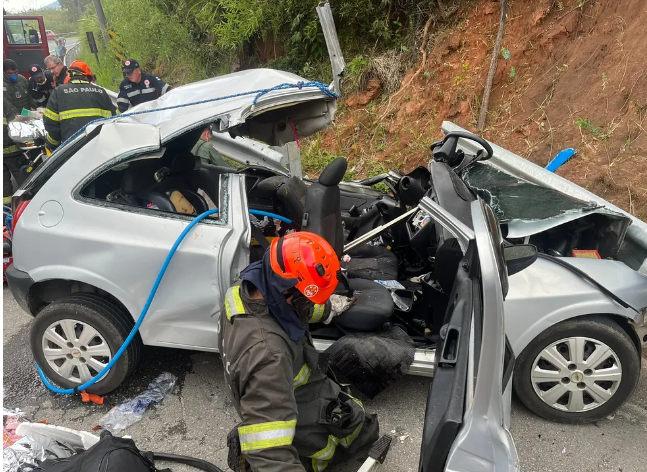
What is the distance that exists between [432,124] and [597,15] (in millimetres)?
2224

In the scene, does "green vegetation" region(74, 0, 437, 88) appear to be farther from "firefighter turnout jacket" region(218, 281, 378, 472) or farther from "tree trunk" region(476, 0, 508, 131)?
"firefighter turnout jacket" region(218, 281, 378, 472)

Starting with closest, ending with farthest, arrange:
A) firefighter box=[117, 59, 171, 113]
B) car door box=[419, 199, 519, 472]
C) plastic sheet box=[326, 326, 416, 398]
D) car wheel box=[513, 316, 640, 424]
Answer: car door box=[419, 199, 519, 472] < car wheel box=[513, 316, 640, 424] < plastic sheet box=[326, 326, 416, 398] < firefighter box=[117, 59, 171, 113]

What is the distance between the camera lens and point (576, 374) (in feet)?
9.09

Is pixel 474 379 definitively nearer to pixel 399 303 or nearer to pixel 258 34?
pixel 399 303

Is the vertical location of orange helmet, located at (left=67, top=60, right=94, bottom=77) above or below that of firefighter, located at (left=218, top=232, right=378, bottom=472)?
above

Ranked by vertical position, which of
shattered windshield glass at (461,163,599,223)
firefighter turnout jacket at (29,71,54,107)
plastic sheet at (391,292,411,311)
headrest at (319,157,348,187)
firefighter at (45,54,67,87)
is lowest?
plastic sheet at (391,292,411,311)

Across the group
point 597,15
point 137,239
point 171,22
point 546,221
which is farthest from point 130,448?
point 171,22

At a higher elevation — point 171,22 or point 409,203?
point 171,22

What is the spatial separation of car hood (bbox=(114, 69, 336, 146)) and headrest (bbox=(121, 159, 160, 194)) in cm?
38

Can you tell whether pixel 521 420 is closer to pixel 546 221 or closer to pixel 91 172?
pixel 546 221

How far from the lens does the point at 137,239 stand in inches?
115

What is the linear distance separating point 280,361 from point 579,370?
1.79 meters

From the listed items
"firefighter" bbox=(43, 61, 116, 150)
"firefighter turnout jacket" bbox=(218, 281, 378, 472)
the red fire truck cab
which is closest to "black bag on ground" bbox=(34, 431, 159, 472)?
"firefighter turnout jacket" bbox=(218, 281, 378, 472)

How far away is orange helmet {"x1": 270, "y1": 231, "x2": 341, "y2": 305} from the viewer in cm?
202
